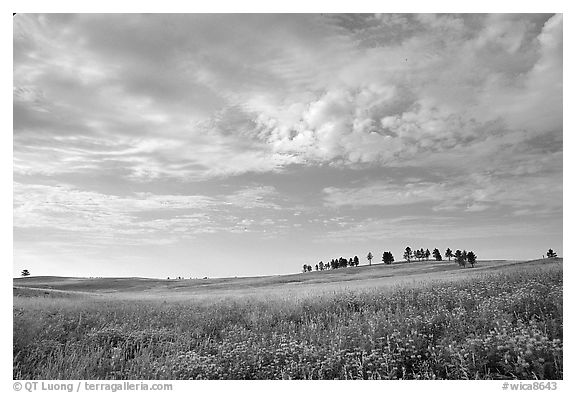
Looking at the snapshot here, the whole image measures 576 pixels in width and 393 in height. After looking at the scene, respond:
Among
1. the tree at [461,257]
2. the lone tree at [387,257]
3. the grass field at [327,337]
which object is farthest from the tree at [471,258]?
the lone tree at [387,257]

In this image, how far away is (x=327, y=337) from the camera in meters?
5.97

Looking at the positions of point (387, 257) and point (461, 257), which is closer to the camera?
point (461, 257)

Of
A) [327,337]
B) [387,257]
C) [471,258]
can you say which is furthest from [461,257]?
[327,337]

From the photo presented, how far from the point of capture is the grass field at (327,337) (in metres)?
5.27

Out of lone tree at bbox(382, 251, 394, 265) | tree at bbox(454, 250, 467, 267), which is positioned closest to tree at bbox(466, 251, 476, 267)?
tree at bbox(454, 250, 467, 267)

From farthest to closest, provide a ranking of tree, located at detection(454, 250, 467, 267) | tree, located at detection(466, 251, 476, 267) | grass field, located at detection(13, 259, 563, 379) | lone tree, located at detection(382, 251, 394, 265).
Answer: lone tree, located at detection(382, 251, 394, 265) < tree, located at detection(454, 250, 467, 267) < tree, located at detection(466, 251, 476, 267) < grass field, located at detection(13, 259, 563, 379)

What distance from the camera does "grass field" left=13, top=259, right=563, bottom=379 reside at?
207 inches

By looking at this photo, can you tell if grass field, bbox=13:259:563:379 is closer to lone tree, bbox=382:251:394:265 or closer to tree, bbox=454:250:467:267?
tree, bbox=454:250:467:267

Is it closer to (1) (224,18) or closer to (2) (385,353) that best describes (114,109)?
(1) (224,18)

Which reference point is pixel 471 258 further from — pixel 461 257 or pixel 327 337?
pixel 327 337
